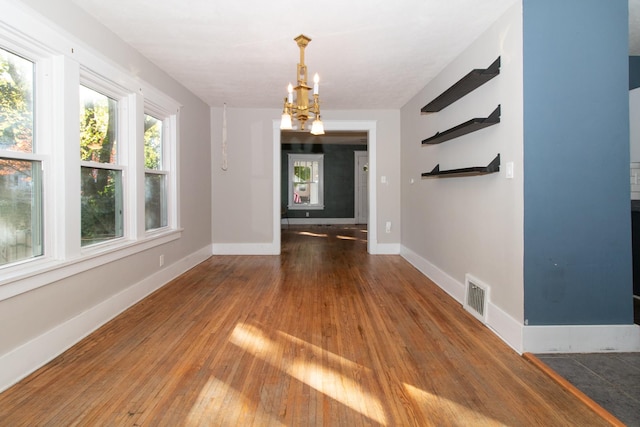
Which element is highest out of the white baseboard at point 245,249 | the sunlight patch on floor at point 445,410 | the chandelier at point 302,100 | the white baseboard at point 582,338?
the chandelier at point 302,100

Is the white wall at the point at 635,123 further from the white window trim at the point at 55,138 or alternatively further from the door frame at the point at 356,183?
the door frame at the point at 356,183

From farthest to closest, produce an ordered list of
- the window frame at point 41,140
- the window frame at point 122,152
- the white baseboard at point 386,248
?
the white baseboard at point 386,248 → the window frame at point 122,152 → the window frame at point 41,140

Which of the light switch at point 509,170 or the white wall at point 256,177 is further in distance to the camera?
the white wall at point 256,177

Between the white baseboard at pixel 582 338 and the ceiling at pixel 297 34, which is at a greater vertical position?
the ceiling at pixel 297 34

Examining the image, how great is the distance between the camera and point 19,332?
86.3 inches

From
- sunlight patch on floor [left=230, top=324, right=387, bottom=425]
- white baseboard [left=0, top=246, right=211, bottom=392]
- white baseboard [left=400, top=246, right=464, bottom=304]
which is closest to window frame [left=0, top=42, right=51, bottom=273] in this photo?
white baseboard [left=0, top=246, right=211, bottom=392]

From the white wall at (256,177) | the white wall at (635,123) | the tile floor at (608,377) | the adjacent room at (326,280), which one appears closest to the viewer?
the tile floor at (608,377)

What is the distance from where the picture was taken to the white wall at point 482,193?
2.65 meters

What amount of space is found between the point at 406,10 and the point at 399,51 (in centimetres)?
84

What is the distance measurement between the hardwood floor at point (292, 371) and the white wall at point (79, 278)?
0.43 ft

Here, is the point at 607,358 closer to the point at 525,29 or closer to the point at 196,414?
the point at 525,29

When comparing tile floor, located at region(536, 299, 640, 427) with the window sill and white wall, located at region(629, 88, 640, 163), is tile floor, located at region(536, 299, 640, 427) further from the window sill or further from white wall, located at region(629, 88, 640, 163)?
the window sill

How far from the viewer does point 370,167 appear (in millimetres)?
6398

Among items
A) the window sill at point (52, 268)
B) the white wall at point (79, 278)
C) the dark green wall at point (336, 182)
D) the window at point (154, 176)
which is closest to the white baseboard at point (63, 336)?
Result: the white wall at point (79, 278)
